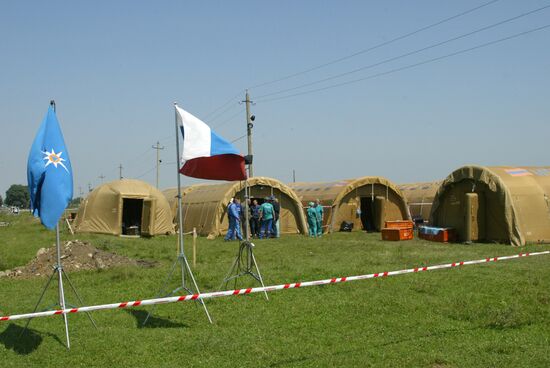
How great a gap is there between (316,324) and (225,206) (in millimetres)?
17499

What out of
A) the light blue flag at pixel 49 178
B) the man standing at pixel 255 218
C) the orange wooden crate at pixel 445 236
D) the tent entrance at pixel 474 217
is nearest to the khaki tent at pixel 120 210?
the man standing at pixel 255 218

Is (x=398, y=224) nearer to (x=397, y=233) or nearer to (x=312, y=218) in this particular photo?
(x=397, y=233)

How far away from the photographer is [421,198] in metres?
32.2

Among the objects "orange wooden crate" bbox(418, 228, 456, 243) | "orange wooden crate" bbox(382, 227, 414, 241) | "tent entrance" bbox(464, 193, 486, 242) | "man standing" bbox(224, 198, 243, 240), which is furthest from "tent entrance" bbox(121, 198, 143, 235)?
"tent entrance" bbox(464, 193, 486, 242)

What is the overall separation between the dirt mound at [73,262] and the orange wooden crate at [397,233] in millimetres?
9701

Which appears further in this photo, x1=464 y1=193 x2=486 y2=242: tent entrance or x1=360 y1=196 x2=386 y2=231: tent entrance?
x1=360 y1=196 x2=386 y2=231: tent entrance

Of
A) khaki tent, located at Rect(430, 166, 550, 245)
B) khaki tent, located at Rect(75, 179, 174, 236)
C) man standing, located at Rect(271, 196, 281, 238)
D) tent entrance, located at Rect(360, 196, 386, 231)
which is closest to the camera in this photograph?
khaki tent, located at Rect(430, 166, 550, 245)

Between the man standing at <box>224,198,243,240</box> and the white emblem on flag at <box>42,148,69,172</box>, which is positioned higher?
the white emblem on flag at <box>42,148,69,172</box>

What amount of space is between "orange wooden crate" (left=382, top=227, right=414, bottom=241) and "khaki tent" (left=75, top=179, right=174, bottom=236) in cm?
1051

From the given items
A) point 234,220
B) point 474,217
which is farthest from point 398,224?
point 234,220

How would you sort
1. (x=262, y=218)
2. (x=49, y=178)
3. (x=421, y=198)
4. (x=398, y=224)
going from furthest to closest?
(x=421, y=198)
(x=262, y=218)
(x=398, y=224)
(x=49, y=178)

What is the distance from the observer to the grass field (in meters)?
6.22

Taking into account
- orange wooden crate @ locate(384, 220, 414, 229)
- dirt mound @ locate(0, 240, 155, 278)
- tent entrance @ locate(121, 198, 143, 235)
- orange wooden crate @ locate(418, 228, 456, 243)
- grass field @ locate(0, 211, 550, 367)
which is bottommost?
grass field @ locate(0, 211, 550, 367)

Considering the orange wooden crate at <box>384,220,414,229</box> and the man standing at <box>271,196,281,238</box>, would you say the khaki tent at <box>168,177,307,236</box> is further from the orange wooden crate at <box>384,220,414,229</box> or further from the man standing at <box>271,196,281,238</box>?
the orange wooden crate at <box>384,220,414,229</box>
